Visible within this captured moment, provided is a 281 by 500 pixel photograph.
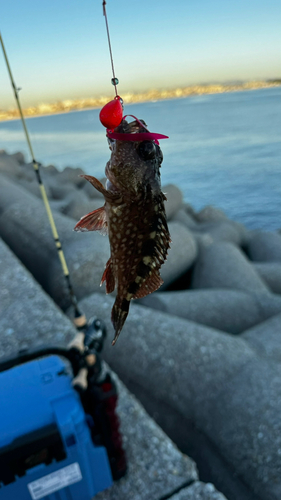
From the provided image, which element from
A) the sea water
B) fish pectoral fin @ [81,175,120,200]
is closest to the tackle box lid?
fish pectoral fin @ [81,175,120,200]

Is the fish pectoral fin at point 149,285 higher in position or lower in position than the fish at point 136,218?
lower

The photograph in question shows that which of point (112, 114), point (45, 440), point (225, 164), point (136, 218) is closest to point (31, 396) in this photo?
point (45, 440)

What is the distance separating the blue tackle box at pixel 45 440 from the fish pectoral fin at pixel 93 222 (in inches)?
72.4

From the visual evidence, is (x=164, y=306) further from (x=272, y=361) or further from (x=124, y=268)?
(x=124, y=268)

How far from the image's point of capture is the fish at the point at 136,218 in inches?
43.9

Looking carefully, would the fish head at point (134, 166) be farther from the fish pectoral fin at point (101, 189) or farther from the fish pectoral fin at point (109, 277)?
the fish pectoral fin at point (109, 277)

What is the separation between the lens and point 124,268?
3.84 feet

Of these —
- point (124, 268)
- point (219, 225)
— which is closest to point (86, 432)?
point (124, 268)

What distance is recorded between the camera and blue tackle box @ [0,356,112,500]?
246cm

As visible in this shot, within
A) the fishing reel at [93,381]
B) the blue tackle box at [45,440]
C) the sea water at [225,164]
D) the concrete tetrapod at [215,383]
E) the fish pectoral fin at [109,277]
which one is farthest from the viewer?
the sea water at [225,164]

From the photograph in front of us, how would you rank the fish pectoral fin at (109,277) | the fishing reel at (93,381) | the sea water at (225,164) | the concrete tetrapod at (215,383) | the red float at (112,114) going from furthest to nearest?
1. the sea water at (225,164)
2. the concrete tetrapod at (215,383)
3. the fishing reel at (93,381)
4. the fish pectoral fin at (109,277)
5. the red float at (112,114)

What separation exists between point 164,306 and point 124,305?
4568mm

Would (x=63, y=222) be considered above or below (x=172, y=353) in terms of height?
above

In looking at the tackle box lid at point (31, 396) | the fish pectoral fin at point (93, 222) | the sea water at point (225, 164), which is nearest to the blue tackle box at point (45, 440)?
the tackle box lid at point (31, 396)
